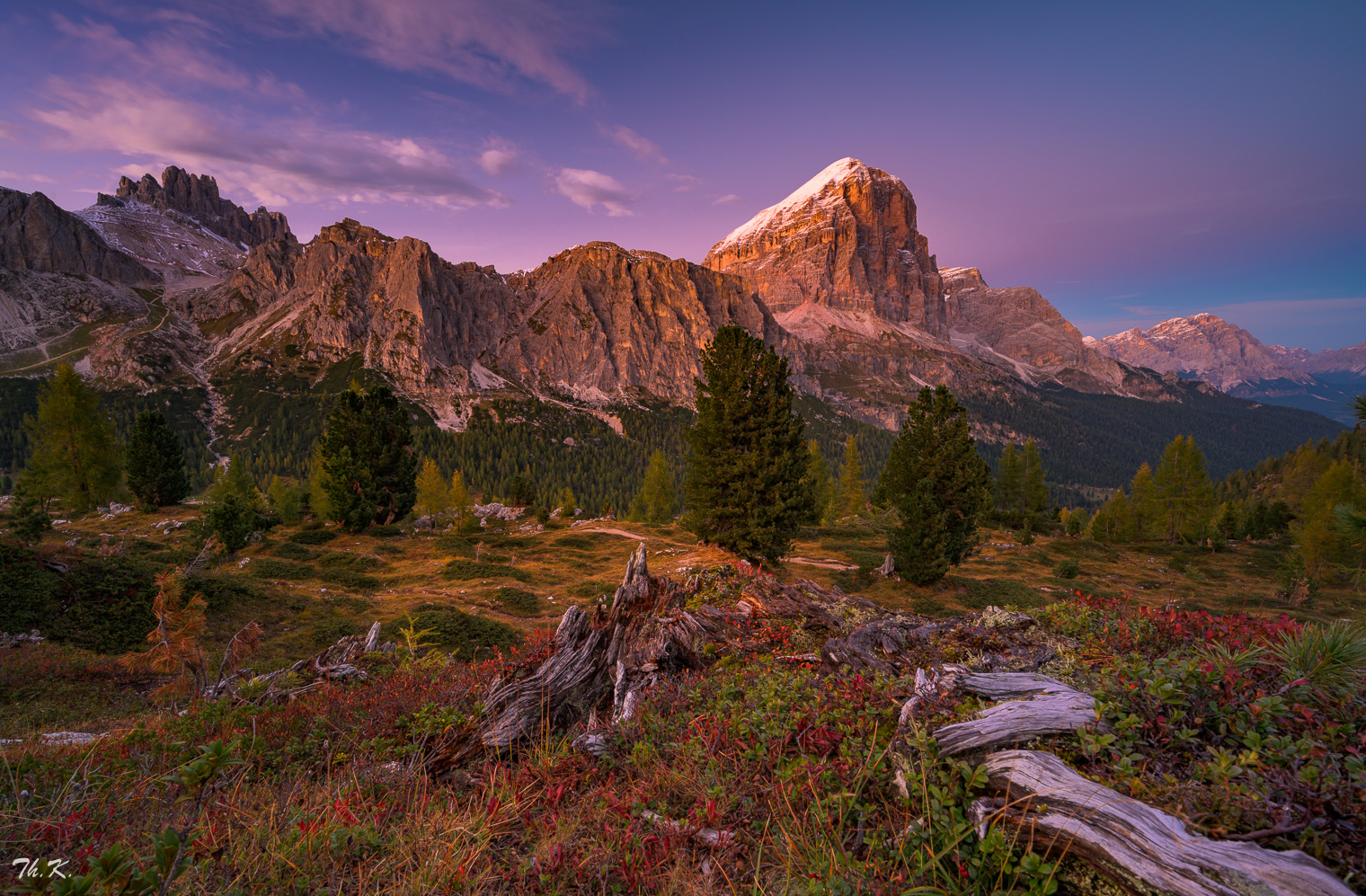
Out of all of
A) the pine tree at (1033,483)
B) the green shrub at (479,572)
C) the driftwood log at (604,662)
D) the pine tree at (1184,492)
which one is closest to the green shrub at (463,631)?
the driftwood log at (604,662)

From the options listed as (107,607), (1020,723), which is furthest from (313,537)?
(1020,723)

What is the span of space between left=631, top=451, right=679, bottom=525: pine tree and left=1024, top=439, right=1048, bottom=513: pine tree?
135 ft

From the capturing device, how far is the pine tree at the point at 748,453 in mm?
23312

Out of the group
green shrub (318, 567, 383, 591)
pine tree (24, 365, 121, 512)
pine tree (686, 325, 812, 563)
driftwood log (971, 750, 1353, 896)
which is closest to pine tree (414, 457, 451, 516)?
pine tree (24, 365, 121, 512)

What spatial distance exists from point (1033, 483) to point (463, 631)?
2477 inches

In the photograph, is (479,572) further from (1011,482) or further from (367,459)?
(1011,482)

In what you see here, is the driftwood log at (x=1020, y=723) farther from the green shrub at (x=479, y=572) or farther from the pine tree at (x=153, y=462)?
the pine tree at (x=153, y=462)

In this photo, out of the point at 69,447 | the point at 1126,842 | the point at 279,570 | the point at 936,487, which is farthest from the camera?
the point at 69,447

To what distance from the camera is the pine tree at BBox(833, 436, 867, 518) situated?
63688 mm

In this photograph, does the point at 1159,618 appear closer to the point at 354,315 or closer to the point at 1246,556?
the point at 1246,556

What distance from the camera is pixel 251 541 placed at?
101 ft

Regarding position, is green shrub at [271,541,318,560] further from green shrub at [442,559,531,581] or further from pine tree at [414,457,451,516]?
pine tree at [414,457,451,516]

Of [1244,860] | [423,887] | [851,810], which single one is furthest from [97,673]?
[1244,860]

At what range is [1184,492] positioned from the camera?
47156 millimetres
